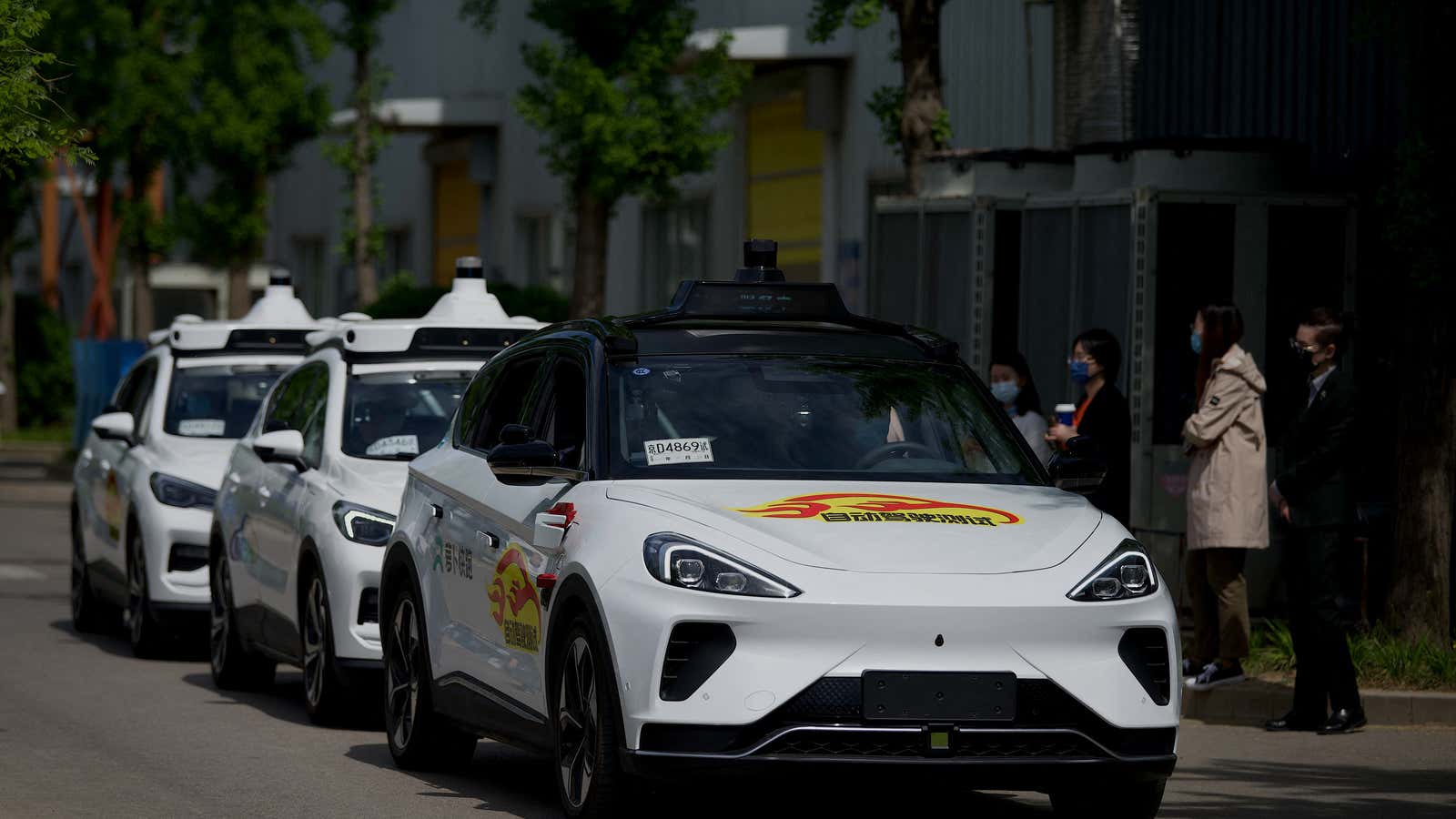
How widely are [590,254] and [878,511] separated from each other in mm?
17617

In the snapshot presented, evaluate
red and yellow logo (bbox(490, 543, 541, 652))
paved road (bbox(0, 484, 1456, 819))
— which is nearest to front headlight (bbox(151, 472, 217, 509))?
paved road (bbox(0, 484, 1456, 819))

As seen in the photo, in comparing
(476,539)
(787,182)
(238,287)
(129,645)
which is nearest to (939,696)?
(476,539)

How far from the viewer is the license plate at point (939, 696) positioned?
293 inches

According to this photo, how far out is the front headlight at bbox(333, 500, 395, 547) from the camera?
37.7 feet

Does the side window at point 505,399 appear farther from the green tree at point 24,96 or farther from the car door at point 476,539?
the green tree at point 24,96

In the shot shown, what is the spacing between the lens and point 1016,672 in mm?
7516

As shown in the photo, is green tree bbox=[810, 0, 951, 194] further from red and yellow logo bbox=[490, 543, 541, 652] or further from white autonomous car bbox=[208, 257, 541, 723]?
red and yellow logo bbox=[490, 543, 541, 652]

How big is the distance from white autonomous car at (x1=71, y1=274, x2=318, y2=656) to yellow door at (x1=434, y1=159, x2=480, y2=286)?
2134cm

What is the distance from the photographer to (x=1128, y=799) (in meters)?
8.11

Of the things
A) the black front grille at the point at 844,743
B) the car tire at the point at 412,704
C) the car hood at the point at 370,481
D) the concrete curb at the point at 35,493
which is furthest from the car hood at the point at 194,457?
the concrete curb at the point at 35,493

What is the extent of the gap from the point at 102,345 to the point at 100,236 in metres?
9.87

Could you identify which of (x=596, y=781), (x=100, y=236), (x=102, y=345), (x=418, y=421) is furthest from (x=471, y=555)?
(x=100, y=236)

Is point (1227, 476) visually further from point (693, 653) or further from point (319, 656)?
point (693, 653)

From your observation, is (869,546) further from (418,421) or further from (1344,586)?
(1344,586)
